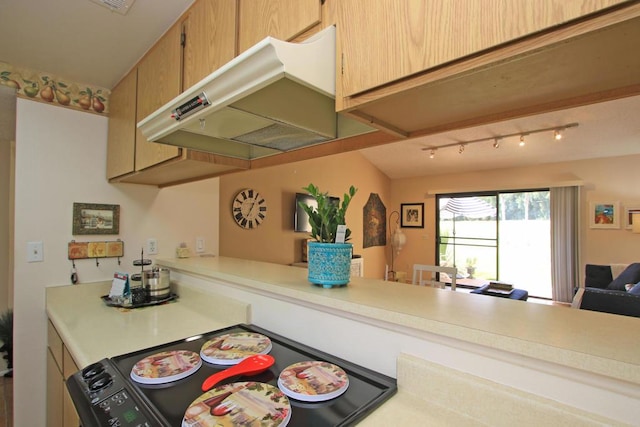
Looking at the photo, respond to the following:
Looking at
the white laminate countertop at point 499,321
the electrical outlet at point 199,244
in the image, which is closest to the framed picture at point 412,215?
the electrical outlet at point 199,244

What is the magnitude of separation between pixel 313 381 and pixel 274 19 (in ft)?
3.45

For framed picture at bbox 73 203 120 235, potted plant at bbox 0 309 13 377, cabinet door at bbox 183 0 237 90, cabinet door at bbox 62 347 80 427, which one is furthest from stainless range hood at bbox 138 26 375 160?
potted plant at bbox 0 309 13 377

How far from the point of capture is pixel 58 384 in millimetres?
1524

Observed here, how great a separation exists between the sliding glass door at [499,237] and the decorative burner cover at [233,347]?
14.6ft

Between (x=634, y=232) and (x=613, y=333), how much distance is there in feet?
18.4

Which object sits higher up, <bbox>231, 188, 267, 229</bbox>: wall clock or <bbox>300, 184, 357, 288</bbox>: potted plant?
<bbox>231, 188, 267, 229</bbox>: wall clock

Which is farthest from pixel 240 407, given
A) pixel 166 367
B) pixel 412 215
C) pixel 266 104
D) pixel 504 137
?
pixel 412 215

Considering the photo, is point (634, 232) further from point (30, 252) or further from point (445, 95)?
point (30, 252)

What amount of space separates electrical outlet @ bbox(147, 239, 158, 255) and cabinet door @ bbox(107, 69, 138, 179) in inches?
20.0

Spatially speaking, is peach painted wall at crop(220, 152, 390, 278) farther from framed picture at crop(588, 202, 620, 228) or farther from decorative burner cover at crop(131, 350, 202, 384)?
framed picture at crop(588, 202, 620, 228)

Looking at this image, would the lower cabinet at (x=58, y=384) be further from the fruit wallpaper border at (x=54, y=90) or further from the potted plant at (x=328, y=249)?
the fruit wallpaper border at (x=54, y=90)

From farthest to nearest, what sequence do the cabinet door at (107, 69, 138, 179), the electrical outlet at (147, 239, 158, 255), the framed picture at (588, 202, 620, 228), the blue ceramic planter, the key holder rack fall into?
1. the framed picture at (588, 202, 620, 228)
2. the electrical outlet at (147, 239, 158, 255)
3. the key holder rack
4. the cabinet door at (107, 69, 138, 179)
5. the blue ceramic planter

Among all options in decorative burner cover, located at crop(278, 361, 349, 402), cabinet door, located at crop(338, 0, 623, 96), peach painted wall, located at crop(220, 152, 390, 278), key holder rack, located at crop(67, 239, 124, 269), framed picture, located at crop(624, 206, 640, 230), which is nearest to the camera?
cabinet door, located at crop(338, 0, 623, 96)

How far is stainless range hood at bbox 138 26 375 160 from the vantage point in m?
0.73
